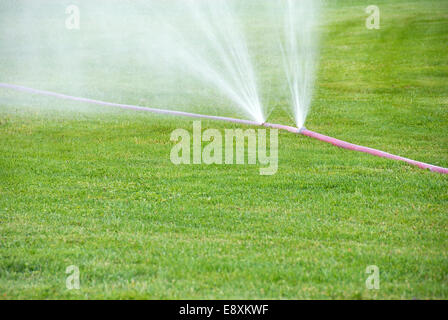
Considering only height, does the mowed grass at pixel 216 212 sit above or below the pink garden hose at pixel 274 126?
below

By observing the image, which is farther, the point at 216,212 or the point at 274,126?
the point at 274,126

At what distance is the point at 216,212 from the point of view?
601cm

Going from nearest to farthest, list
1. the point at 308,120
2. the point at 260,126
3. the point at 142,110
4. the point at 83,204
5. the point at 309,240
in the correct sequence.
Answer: the point at 309,240, the point at 83,204, the point at 260,126, the point at 308,120, the point at 142,110

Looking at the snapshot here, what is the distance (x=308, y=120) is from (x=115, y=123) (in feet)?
13.1

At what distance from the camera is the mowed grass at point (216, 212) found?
4.44m

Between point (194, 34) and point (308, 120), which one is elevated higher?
point (194, 34)

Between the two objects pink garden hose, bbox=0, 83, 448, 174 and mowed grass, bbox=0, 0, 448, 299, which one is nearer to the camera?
mowed grass, bbox=0, 0, 448, 299

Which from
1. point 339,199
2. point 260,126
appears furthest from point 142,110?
point 339,199

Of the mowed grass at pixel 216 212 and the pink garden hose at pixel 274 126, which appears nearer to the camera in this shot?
the mowed grass at pixel 216 212

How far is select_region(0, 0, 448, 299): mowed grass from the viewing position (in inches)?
175

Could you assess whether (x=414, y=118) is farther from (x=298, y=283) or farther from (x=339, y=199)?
(x=298, y=283)

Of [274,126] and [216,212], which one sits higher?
[274,126]

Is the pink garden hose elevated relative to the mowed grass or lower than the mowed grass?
elevated

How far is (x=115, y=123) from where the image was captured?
35.2 feet
